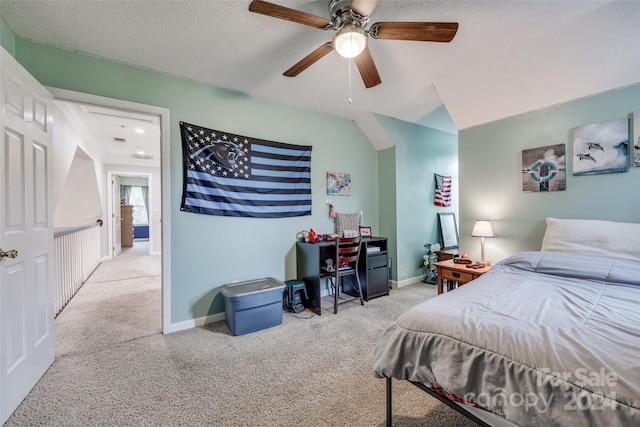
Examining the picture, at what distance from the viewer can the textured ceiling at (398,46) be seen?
1855mm

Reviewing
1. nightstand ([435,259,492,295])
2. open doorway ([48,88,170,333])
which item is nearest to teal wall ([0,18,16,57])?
open doorway ([48,88,170,333])

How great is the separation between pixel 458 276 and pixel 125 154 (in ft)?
23.3

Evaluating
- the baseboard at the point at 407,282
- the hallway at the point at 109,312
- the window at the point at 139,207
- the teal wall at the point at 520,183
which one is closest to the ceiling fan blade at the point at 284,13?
the teal wall at the point at 520,183

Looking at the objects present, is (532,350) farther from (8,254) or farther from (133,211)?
(133,211)

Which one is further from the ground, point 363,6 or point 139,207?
point 363,6

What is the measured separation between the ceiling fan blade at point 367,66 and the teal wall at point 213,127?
1445 mm

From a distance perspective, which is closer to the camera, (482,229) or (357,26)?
(357,26)

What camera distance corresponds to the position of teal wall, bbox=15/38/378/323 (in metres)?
2.31

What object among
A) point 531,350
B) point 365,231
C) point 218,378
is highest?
point 365,231

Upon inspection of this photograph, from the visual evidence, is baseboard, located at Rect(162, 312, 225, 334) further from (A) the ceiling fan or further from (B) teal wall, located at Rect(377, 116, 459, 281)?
(A) the ceiling fan

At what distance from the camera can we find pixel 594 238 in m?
2.17

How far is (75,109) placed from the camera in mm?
3531

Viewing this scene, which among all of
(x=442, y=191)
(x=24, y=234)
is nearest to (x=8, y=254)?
(x=24, y=234)

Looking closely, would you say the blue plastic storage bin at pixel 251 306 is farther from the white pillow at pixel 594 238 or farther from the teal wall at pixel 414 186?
the white pillow at pixel 594 238
